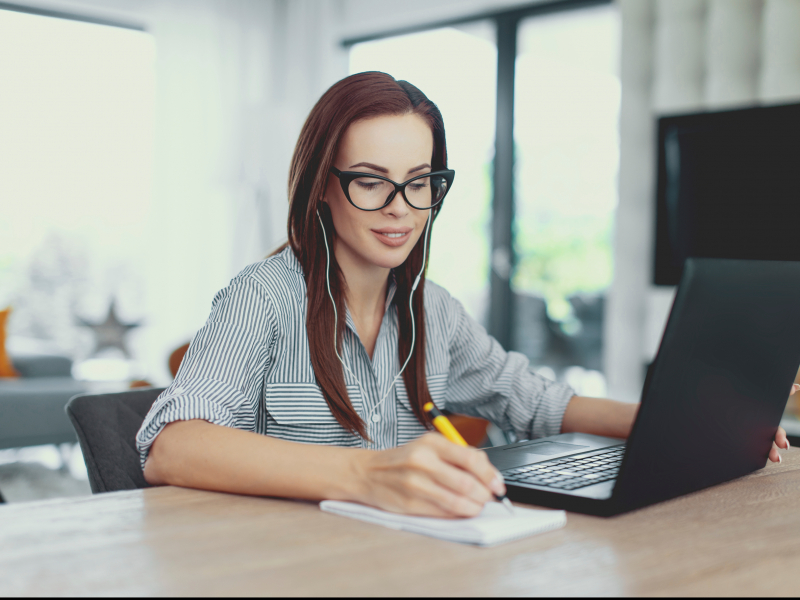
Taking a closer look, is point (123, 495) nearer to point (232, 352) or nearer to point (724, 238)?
point (232, 352)

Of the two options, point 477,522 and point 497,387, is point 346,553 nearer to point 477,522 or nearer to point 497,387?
point 477,522

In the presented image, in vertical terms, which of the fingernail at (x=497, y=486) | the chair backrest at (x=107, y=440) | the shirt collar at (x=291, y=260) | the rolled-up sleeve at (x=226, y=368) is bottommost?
the chair backrest at (x=107, y=440)

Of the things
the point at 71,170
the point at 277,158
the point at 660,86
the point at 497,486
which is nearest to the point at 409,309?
the point at 497,486

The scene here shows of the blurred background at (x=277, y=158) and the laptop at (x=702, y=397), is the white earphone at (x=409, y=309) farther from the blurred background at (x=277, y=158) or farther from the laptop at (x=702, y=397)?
the blurred background at (x=277, y=158)

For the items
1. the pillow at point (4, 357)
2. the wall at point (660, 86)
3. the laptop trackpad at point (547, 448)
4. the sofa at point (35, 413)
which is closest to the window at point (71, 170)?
the pillow at point (4, 357)

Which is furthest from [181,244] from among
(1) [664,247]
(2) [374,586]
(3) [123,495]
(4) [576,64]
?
(2) [374,586]

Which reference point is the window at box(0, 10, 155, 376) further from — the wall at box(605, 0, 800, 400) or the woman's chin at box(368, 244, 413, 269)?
the woman's chin at box(368, 244, 413, 269)

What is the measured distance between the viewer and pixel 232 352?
3.20 ft

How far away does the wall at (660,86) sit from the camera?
328 cm

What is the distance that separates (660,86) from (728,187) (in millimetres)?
599

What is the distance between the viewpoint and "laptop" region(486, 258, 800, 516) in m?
0.66

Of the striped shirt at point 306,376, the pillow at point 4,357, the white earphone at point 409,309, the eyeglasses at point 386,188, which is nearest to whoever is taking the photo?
the striped shirt at point 306,376

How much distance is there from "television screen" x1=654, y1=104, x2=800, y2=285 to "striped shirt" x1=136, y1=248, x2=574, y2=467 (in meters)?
2.30

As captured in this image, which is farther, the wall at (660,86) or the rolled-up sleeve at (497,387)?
the wall at (660,86)
